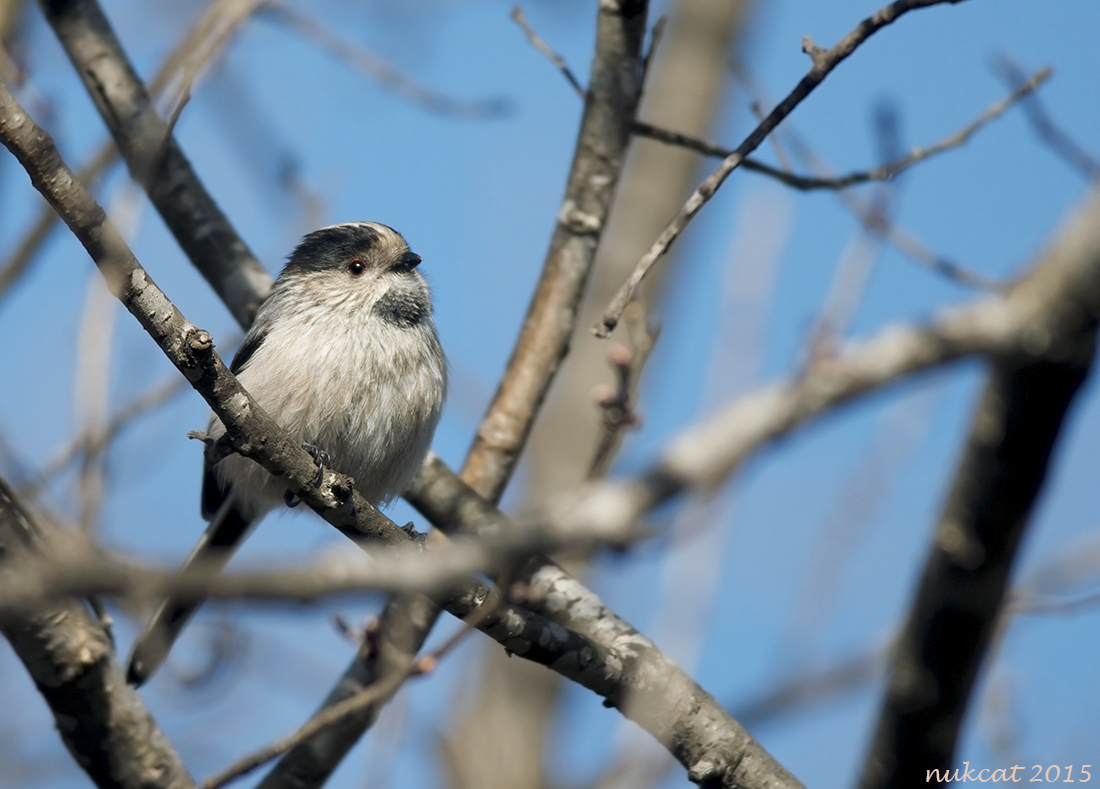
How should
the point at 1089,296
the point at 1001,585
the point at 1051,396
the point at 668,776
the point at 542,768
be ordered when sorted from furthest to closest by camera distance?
the point at 542,768
the point at 668,776
the point at 1001,585
the point at 1051,396
the point at 1089,296

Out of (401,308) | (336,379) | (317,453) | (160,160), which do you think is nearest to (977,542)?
(317,453)

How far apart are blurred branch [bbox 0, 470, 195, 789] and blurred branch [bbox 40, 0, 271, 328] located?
1.47 m

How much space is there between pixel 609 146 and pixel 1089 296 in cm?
299

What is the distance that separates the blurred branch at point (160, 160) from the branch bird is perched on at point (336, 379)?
185 millimetres

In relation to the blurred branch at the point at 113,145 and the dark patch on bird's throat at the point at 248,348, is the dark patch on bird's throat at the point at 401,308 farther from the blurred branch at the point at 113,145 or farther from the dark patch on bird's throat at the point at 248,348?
the blurred branch at the point at 113,145

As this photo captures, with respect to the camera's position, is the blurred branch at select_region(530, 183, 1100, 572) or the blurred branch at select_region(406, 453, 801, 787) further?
the blurred branch at select_region(406, 453, 801, 787)

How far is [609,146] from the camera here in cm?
418

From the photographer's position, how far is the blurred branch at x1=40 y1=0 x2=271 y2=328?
4.21 meters

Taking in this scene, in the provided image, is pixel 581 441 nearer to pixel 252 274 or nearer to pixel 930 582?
pixel 252 274

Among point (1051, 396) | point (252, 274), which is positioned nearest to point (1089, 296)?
point (1051, 396)

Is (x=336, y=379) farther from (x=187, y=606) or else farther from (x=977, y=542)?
(x=977, y=542)

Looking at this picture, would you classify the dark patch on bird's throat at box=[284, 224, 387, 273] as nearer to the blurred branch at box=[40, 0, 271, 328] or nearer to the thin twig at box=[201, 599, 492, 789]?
the blurred branch at box=[40, 0, 271, 328]

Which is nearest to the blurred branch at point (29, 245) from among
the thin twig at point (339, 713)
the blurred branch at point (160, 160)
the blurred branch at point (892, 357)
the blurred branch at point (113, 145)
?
the blurred branch at point (113, 145)

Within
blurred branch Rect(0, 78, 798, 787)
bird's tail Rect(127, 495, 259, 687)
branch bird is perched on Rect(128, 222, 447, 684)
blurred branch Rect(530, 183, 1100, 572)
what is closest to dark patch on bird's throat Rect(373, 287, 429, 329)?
branch bird is perched on Rect(128, 222, 447, 684)
